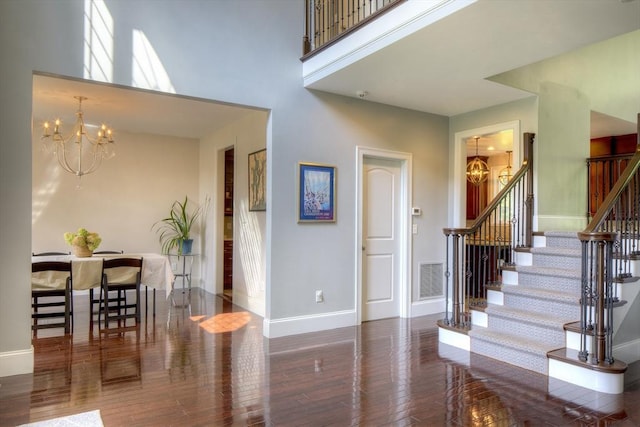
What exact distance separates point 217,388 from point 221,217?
14.1 feet

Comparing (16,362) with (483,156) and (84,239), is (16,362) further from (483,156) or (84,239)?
(483,156)

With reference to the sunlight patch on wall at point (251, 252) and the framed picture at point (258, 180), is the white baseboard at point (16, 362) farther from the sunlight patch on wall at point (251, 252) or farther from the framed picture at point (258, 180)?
the framed picture at point (258, 180)

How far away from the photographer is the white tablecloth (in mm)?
4453

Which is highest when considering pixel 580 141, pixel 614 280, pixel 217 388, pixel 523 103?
pixel 523 103

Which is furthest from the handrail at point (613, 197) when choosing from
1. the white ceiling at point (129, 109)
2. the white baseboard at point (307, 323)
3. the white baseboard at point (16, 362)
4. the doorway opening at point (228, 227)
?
the doorway opening at point (228, 227)

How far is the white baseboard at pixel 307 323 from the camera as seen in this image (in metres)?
4.42

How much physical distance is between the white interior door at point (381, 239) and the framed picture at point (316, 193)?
22.9 inches

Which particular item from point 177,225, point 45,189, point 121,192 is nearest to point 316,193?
point 177,225

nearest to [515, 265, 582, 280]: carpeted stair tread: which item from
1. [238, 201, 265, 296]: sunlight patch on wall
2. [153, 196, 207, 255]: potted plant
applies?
[238, 201, 265, 296]: sunlight patch on wall

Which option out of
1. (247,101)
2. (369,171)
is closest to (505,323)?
(369,171)

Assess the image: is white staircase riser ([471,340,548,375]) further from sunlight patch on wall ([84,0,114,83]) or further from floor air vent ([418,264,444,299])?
sunlight patch on wall ([84,0,114,83])

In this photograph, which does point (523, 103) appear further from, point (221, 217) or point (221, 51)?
point (221, 217)

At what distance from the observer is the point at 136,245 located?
7.30 metres

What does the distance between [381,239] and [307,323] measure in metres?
1.46
